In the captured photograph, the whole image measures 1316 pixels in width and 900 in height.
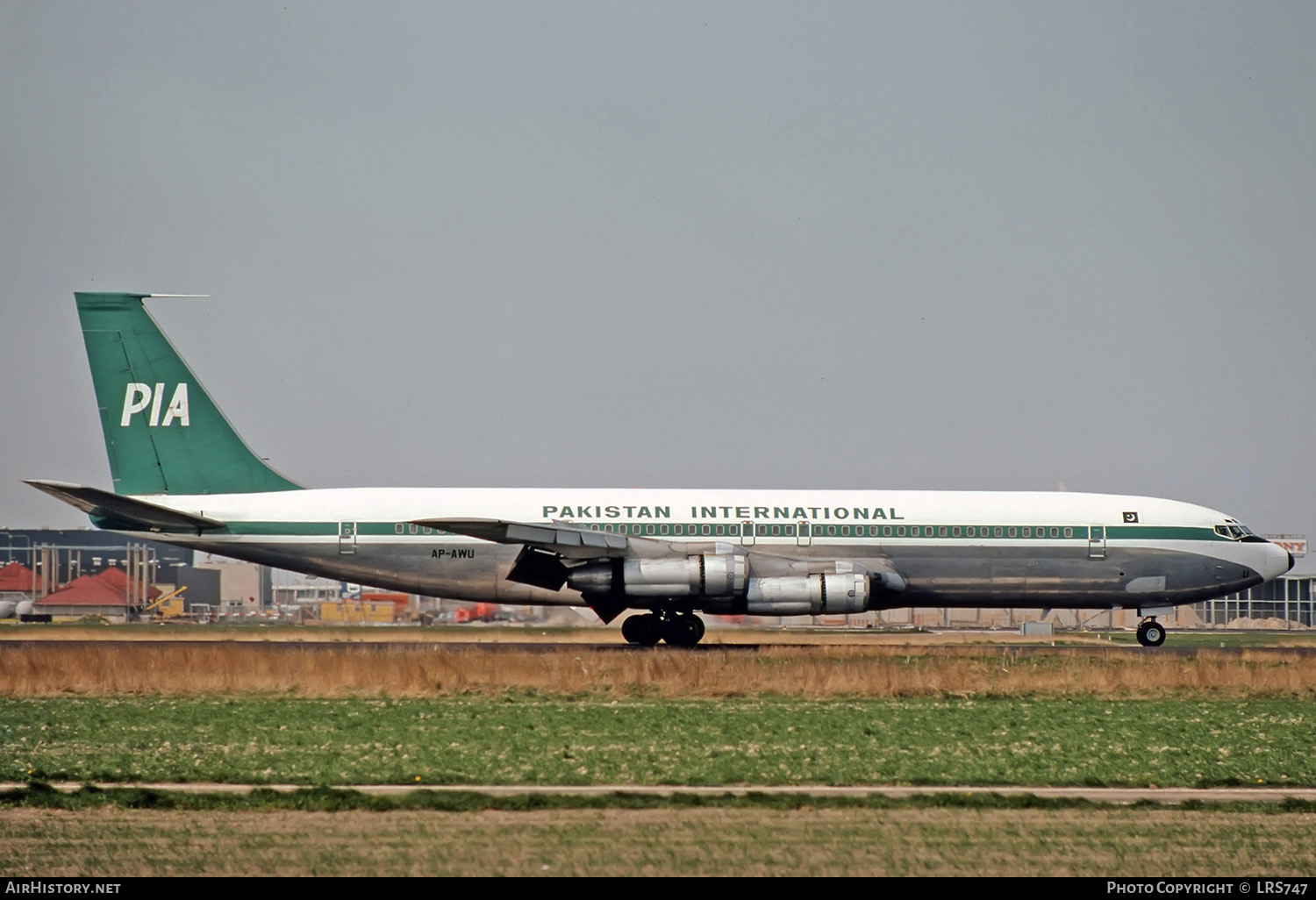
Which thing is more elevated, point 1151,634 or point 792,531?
point 792,531

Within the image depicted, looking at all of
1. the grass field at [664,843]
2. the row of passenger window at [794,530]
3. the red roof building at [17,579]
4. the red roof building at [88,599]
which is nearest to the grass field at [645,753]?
the grass field at [664,843]

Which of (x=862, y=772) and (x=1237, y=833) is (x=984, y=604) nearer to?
(x=862, y=772)

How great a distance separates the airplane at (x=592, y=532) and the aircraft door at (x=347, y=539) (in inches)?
1.8

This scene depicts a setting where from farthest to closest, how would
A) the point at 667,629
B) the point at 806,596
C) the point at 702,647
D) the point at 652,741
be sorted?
the point at 667,629, the point at 806,596, the point at 702,647, the point at 652,741

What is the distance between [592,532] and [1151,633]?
15.7 m

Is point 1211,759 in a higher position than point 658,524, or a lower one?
lower

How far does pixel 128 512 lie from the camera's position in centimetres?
3031

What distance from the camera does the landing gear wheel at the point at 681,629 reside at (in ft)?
104

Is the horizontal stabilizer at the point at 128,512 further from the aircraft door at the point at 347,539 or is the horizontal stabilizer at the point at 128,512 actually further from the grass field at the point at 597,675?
the grass field at the point at 597,675

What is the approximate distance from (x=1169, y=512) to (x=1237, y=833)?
81.4 ft

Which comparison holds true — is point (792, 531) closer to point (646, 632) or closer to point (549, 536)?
point (646, 632)

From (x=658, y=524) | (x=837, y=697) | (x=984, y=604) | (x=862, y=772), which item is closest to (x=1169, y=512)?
(x=984, y=604)

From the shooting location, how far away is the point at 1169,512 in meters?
34.6

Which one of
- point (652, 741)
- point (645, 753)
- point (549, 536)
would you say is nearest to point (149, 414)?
point (549, 536)
